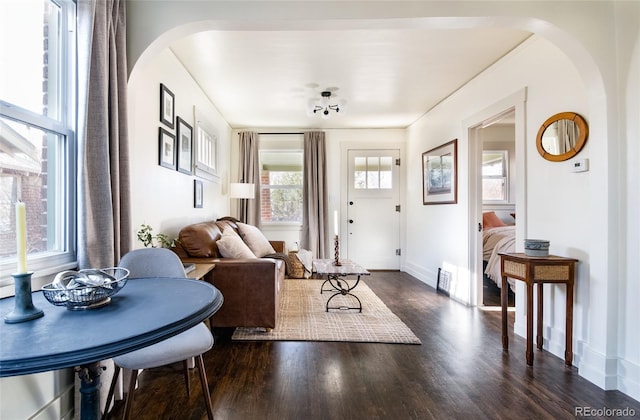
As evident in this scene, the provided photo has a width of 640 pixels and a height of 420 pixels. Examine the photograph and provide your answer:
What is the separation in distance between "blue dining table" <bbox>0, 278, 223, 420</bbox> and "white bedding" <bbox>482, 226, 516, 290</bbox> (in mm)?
3319

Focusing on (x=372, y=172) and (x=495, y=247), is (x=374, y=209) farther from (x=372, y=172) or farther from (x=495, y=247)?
(x=495, y=247)

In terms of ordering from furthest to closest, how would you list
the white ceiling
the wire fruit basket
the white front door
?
the white front door < the white ceiling < the wire fruit basket

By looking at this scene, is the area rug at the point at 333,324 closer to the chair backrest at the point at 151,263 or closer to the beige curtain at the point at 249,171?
the chair backrest at the point at 151,263

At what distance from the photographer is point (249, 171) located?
528cm

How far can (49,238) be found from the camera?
5.02 ft

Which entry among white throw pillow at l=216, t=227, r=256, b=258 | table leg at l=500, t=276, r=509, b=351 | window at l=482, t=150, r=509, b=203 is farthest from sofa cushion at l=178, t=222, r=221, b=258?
window at l=482, t=150, r=509, b=203

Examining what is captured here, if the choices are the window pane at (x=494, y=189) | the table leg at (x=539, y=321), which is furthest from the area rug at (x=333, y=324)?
the window pane at (x=494, y=189)

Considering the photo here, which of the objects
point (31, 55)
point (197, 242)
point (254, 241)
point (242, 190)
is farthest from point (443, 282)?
point (31, 55)

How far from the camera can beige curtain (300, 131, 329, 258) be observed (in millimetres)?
5281

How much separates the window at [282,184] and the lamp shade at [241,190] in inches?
24.9

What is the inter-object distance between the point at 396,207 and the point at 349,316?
2895 millimetres

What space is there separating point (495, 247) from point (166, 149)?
3.78 metres

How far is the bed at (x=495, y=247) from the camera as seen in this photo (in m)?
3.49

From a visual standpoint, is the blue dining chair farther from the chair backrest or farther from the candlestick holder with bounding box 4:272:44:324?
the candlestick holder with bounding box 4:272:44:324
